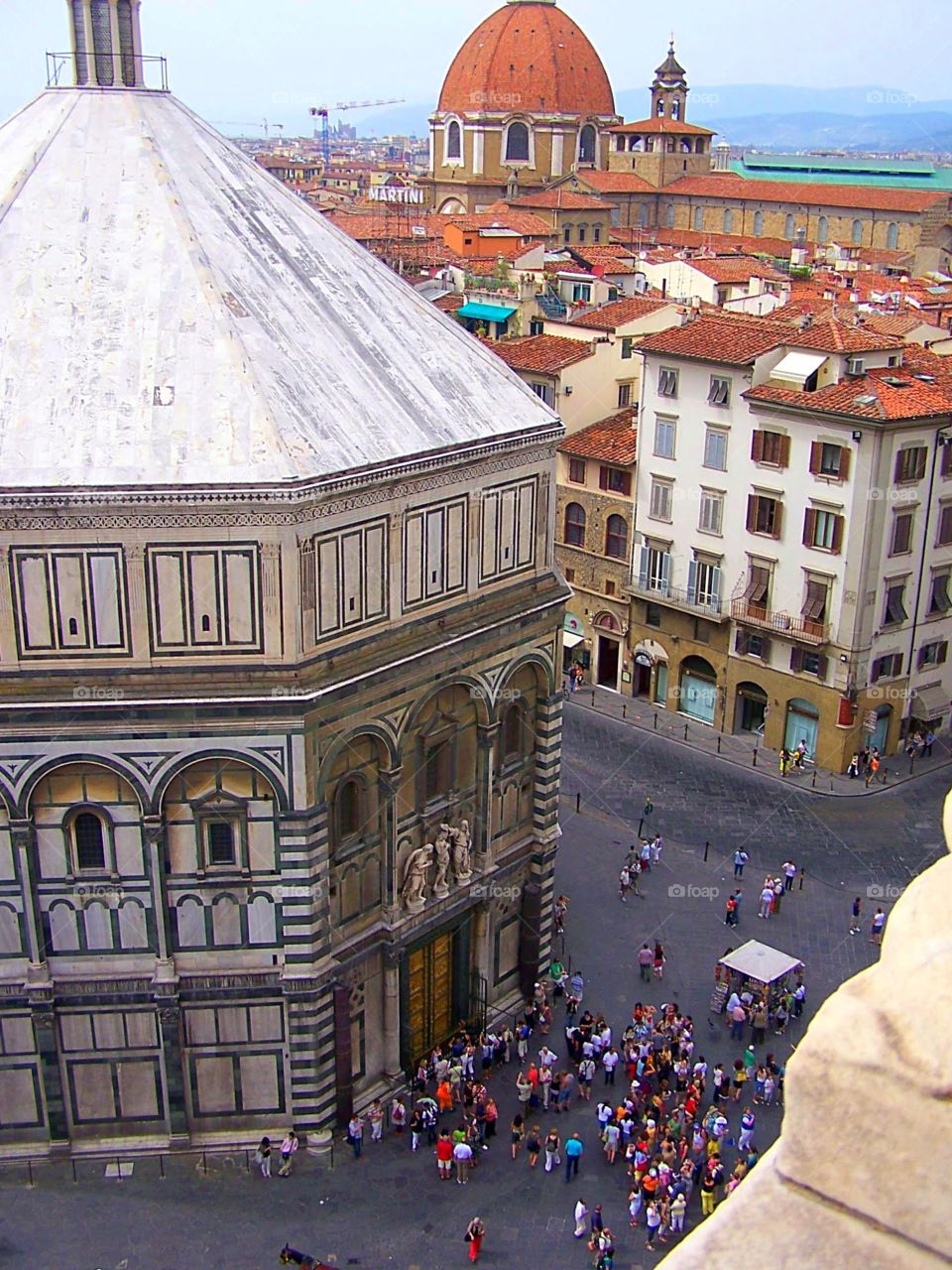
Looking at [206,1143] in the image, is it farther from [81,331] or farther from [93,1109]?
[81,331]

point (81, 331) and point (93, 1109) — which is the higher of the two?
point (81, 331)

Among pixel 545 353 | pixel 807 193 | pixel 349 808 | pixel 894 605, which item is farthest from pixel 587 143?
pixel 349 808

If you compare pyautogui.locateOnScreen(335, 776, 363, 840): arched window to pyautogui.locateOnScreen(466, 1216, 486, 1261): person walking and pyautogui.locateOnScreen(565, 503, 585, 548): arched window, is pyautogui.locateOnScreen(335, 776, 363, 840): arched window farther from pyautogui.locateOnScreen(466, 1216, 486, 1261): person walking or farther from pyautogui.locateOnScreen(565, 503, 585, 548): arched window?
pyautogui.locateOnScreen(565, 503, 585, 548): arched window

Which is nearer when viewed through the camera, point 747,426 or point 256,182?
point 256,182

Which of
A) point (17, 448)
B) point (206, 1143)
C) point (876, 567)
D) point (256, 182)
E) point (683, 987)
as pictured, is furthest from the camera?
point (876, 567)

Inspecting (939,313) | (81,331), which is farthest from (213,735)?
(939,313)

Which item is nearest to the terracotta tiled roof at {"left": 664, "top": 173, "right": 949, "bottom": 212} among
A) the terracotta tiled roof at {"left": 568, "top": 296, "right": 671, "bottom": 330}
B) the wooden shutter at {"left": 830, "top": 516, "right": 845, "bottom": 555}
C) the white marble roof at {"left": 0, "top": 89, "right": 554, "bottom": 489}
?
the terracotta tiled roof at {"left": 568, "top": 296, "right": 671, "bottom": 330}
